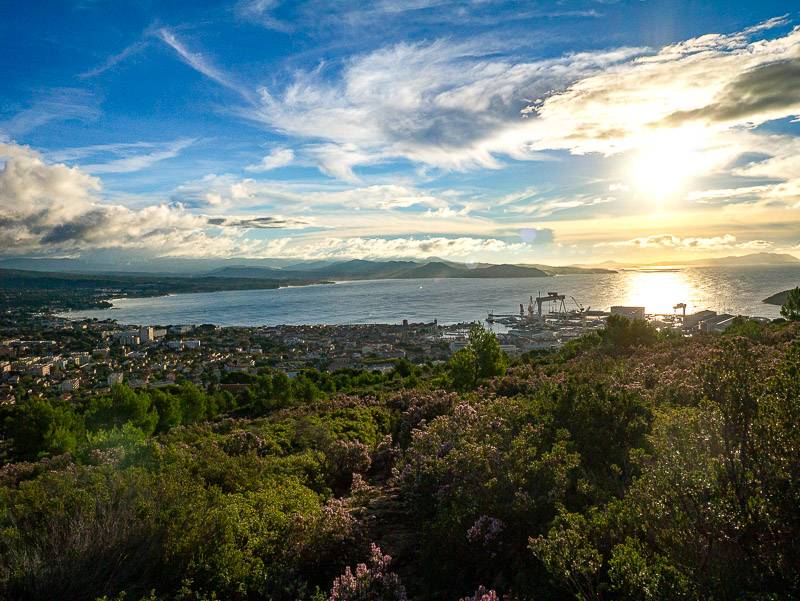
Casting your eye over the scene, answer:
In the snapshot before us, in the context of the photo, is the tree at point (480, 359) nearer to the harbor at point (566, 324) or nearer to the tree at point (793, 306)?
the tree at point (793, 306)

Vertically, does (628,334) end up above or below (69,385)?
above

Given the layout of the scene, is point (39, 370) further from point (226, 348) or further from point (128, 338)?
point (128, 338)

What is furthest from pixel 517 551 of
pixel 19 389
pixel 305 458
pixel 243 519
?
pixel 19 389

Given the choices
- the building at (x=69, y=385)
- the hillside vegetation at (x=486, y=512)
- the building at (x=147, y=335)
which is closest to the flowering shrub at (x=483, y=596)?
the hillside vegetation at (x=486, y=512)

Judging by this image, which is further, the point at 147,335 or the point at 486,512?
the point at 147,335

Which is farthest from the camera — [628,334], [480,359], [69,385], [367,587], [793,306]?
[69,385]

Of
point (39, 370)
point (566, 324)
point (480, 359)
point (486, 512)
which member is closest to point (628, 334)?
point (480, 359)

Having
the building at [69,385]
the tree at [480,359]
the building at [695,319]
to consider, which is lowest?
the building at [69,385]

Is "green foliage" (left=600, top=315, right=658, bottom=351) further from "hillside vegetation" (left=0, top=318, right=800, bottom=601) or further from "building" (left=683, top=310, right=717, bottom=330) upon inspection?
"building" (left=683, top=310, right=717, bottom=330)
